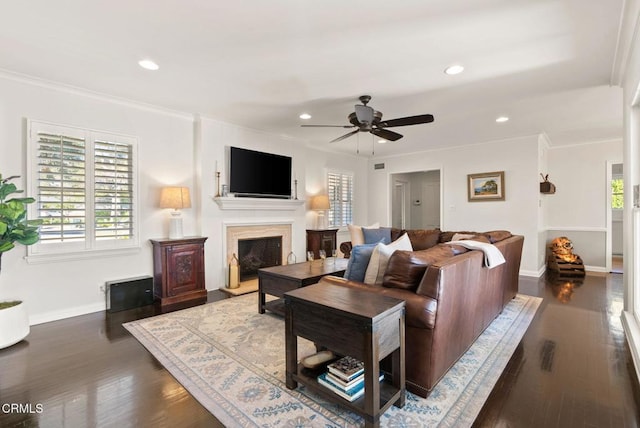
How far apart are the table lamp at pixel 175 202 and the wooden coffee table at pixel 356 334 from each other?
2765 millimetres

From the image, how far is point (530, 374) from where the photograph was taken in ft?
7.38

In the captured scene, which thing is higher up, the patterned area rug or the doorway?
the doorway

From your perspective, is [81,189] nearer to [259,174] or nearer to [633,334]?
[259,174]

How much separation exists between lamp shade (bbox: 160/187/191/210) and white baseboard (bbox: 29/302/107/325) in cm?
142

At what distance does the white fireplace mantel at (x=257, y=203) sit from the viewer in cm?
472

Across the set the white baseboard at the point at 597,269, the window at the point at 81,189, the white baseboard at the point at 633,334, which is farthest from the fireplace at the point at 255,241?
the white baseboard at the point at 597,269

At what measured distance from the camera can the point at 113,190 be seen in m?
3.82

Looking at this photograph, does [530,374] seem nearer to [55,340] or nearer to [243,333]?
[243,333]

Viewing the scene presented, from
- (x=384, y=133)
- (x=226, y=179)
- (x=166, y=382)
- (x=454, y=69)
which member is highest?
(x=454, y=69)

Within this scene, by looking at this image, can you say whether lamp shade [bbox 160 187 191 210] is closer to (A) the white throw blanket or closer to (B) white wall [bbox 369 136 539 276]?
(A) the white throw blanket

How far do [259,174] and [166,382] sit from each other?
3555 mm

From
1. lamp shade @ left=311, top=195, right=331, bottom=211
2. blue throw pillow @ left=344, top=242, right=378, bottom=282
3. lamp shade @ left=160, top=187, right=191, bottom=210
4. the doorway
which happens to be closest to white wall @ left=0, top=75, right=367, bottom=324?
lamp shade @ left=160, top=187, right=191, bottom=210

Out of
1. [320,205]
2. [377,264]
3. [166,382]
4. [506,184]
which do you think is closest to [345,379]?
[377,264]

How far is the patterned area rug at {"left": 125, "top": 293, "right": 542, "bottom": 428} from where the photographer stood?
1.78 meters
